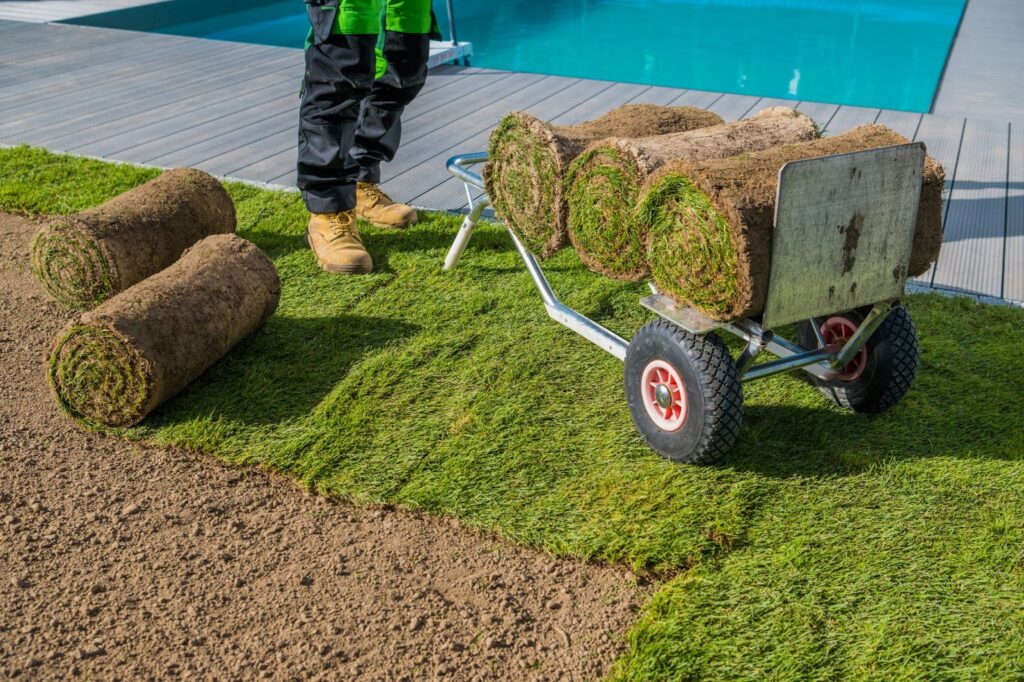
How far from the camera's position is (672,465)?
2.93m

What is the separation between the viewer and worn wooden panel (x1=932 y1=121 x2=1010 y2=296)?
4.19m

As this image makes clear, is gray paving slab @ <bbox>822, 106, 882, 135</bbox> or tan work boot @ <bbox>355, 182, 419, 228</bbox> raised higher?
tan work boot @ <bbox>355, 182, 419, 228</bbox>

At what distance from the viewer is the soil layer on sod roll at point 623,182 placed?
2.88 meters

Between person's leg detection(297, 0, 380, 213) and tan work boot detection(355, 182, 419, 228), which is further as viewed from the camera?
tan work boot detection(355, 182, 419, 228)

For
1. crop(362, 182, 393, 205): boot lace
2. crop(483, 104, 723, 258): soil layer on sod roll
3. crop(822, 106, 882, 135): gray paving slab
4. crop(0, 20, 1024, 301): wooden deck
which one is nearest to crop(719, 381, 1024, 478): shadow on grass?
crop(483, 104, 723, 258): soil layer on sod roll

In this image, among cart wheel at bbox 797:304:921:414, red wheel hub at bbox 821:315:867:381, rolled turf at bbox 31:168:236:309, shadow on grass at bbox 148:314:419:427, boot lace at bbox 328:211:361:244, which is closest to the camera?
cart wheel at bbox 797:304:921:414

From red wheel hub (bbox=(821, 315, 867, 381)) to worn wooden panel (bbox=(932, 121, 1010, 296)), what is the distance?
1.13 meters

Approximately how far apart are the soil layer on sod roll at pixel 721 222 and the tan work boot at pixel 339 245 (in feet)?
6.03

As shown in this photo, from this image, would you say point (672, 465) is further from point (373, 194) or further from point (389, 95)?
point (373, 194)

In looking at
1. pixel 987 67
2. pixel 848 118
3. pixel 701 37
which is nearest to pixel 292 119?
pixel 848 118

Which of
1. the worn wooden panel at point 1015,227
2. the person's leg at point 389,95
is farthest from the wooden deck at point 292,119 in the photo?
the person's leg at point 389,95

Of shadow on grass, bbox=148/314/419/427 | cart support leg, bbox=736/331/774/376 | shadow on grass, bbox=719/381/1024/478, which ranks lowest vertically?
shadow on grass, bbox=719/381/1024/478

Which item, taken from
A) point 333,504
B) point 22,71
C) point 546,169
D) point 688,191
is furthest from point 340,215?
point 22,71

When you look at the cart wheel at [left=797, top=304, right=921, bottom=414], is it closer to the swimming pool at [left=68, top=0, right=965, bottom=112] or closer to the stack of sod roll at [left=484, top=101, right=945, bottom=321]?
the stack of sod roll at [left=484, top=101, right=945, bottom=321]
